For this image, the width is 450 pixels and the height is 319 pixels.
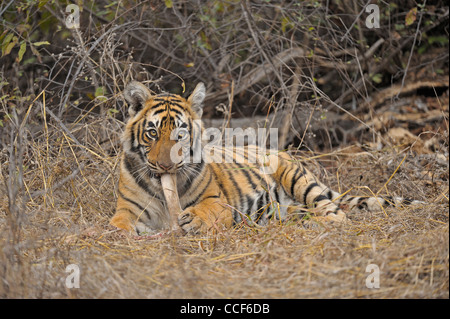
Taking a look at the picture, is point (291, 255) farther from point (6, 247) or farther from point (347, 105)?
point (347, 105)

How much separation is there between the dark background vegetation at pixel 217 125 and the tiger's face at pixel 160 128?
23.9 inches

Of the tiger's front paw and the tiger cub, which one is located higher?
the tiger cub

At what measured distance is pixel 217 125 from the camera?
702 cm

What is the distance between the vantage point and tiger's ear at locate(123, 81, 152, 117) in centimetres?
Result: 449

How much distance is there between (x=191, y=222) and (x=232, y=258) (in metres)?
0.77

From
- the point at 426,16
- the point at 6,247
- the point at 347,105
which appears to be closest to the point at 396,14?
the point at 426,16

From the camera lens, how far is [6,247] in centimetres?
310

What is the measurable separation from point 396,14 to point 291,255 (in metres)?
5.08

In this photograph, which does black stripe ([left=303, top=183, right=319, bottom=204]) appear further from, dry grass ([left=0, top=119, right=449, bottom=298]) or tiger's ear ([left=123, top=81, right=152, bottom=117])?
tiger's ear ([left=123, top=81, right=152, bottom=117])

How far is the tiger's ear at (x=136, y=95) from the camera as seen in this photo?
4488 mm
